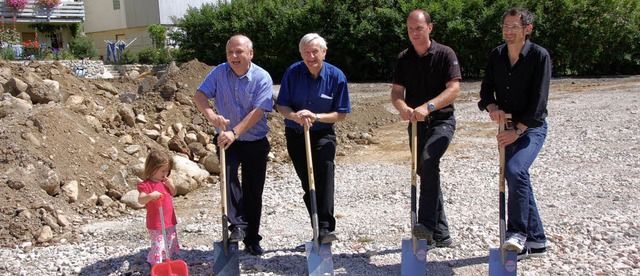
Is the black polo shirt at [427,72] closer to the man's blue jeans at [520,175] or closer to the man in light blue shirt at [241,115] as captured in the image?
the man's blue jeans at [520,175]

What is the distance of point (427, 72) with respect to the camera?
471 cm

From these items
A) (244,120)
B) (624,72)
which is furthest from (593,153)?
(624,72)

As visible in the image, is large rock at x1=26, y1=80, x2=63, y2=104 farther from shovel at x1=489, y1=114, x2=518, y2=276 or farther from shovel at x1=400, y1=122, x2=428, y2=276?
shovel at x1=489, y1=114, x2=518, y2=276

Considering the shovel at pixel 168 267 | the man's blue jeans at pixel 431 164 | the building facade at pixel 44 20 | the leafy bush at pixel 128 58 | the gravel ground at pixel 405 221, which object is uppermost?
the building facade at pixel 44 20

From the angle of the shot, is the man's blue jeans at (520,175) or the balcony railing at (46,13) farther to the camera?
the balcony railing at (46,13)

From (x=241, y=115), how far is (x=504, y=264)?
7.56 ft

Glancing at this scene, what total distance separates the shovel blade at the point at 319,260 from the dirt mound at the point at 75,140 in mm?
2621

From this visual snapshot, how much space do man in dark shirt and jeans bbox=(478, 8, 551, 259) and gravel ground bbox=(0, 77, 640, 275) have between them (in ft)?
1.60

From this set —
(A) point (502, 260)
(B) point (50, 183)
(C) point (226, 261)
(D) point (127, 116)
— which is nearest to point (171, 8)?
(D) point (127, 116)

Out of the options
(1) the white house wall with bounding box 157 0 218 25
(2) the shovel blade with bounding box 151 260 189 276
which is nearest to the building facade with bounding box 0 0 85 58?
(1) the white house wall with bounding box 157 0 218 25

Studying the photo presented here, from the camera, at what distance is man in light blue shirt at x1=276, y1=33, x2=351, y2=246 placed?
4.72 meters

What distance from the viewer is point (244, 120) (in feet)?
15.4

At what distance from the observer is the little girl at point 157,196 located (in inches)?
174

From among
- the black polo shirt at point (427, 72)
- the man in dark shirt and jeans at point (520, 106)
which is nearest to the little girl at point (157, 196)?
the black polo shirt at point (427, 72)
